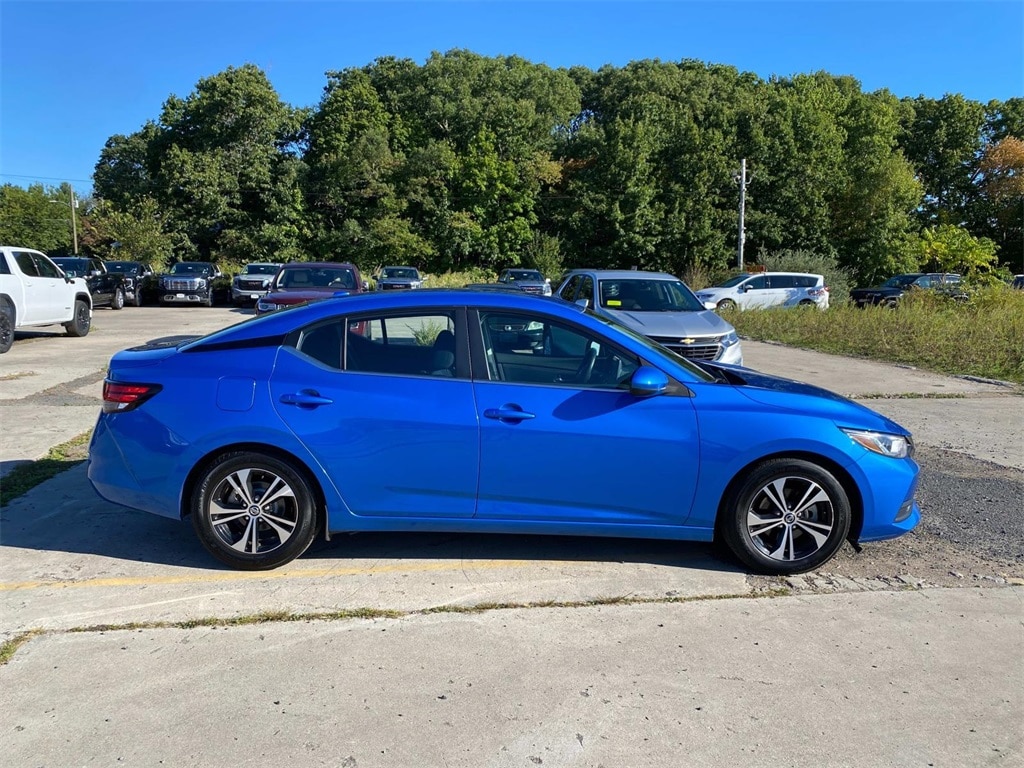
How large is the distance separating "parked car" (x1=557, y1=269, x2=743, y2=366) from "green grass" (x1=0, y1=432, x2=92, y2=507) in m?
6.10

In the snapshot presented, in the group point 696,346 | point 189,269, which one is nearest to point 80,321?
point 696,346

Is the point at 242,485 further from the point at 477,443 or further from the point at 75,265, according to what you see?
the point at 75,265

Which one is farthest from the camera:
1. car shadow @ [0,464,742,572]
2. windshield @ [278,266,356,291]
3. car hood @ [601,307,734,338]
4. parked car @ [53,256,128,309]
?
parked car @ [53,256,128,309]

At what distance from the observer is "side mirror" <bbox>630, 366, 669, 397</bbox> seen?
4207 mm

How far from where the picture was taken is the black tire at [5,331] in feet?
45.4

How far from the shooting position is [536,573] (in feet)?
14.5

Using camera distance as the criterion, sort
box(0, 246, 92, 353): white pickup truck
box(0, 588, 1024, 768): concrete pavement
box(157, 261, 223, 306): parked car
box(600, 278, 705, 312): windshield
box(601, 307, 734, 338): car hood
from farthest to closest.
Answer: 1. box(157, 261, 223, 306): parked car
2. box(0, 246, 92, 353): white pickup truck
3. box(600, 278, 705, 312): windshield
4. box(601, 307, 734, 338): car hood
5. box(0, 588, 1024, 768): concrete pavement

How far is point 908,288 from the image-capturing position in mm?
25188

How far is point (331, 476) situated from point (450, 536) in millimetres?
1063

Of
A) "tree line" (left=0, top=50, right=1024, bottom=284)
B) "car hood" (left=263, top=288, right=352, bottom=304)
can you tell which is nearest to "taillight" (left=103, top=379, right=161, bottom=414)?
"car hood" (left=263, top=288, right=352, bottom=304)

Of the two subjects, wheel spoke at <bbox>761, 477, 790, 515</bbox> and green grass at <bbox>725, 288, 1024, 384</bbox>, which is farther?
green grass at <bbox>725, 288, 1024, 384</bbox>

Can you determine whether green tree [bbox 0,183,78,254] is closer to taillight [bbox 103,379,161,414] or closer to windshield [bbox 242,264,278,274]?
windshield [bbox 242,264,278,274]

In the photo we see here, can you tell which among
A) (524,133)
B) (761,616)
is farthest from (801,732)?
(524,133)

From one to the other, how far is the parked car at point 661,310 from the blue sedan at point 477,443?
17.7 feet
